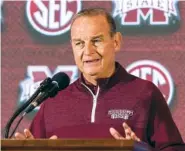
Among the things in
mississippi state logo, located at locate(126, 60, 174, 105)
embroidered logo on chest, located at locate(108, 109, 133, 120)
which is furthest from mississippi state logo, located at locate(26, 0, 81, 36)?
embroidered logo on chest, located at locate(108, 109, 133, 120)

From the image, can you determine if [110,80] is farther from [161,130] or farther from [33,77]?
[33,77]

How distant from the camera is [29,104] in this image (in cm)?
160

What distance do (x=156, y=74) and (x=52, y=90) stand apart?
97cm

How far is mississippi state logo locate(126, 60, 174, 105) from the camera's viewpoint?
2.49m

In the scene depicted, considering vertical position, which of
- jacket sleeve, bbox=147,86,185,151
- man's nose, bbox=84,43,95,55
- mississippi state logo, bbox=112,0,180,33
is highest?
mississippi state logo, bbox=112,0,180,33

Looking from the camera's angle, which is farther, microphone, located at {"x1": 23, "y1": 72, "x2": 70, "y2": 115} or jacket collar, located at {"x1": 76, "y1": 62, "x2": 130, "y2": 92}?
jacket collar, located at {"x1": 76, "y1": 62, "x2": 130, "y2": 92}

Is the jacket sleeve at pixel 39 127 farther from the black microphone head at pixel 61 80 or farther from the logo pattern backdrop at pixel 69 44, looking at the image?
the logo pattern backdrop at pixel 69 44

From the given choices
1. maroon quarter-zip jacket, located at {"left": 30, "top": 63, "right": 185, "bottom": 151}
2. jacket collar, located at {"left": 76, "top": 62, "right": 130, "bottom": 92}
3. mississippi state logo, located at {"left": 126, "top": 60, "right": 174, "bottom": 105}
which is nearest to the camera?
maroon quarter-zip jacket, located at {"left": 30, "top": 63, "right": 185, "bottom": 151}

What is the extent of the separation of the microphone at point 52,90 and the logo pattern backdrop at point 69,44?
2.81 feet

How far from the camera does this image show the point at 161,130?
1.71 m

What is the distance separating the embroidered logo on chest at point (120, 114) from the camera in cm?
173

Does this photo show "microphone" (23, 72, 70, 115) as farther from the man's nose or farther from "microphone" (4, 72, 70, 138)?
the man's nose

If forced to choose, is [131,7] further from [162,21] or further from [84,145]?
[84,145]

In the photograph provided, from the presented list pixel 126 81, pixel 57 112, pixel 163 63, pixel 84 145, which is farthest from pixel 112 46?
pixel 163 63
